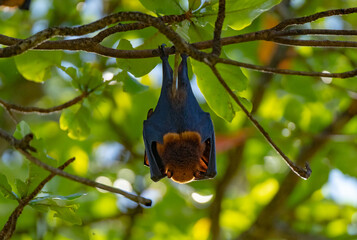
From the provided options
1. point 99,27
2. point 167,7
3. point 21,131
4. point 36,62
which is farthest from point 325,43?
point 36,62

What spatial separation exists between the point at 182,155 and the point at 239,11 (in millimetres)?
902

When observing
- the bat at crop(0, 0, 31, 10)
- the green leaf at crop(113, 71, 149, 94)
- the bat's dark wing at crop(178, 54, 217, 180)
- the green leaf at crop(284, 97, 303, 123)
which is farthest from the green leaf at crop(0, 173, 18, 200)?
the green leaf at crop(284, 97, 303, 123)

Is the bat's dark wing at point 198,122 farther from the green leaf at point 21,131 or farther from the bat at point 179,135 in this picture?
the green leaf at point 21,131

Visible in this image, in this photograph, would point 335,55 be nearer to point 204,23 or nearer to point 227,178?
point 227,178

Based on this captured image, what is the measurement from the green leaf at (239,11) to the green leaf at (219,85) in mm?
269

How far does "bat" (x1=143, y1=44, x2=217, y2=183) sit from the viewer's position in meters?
3.29

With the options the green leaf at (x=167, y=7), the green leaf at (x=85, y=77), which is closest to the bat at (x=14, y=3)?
the green leaf at (x=85, y=77)

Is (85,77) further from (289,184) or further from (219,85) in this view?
(289,184)

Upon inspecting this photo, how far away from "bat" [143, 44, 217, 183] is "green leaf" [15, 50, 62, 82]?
83 cm

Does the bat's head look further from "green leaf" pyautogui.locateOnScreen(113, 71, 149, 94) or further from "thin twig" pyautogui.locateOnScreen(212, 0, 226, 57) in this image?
"thin twig" pyautogui.locateOnScreen(212, 0, 226, 57)

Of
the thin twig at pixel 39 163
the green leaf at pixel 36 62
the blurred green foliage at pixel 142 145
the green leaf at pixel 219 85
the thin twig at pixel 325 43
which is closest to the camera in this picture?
the thin twig at pixel 39 163

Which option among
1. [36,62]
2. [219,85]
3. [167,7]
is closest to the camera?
[167,7]

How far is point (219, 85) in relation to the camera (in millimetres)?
3170

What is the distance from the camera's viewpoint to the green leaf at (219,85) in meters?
3.15
